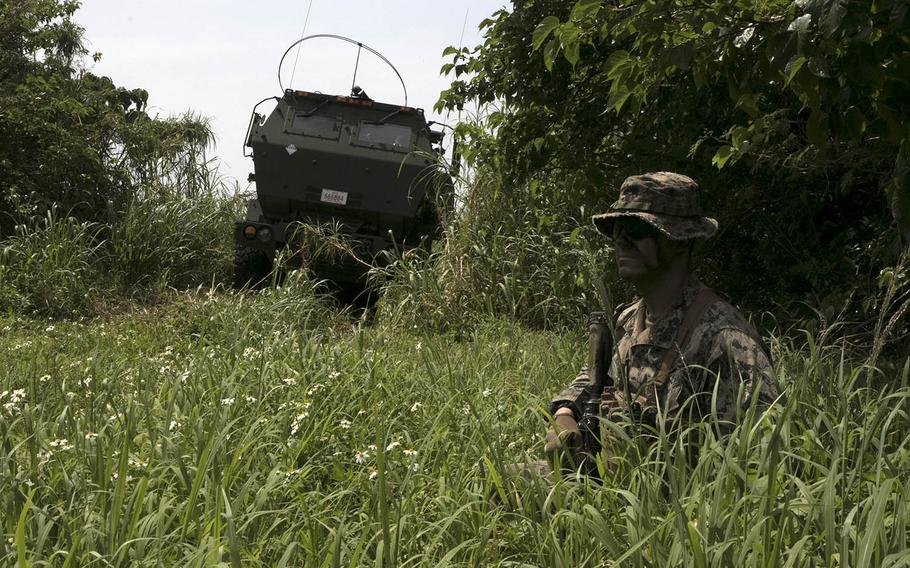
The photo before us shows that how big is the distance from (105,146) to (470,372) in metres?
7.77

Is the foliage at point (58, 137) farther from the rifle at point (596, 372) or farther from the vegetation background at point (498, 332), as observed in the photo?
the rifle at point (596, 372)

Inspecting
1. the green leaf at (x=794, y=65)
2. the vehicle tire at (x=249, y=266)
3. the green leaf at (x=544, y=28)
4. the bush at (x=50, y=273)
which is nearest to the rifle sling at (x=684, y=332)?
the green leaf at (x=794, y=65)

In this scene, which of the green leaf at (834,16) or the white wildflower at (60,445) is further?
the white wildflower at (60,445)

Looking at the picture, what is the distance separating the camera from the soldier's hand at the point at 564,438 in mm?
2691

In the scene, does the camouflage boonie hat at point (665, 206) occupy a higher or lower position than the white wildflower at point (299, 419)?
higher

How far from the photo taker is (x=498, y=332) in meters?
6.88

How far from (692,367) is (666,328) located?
148mm

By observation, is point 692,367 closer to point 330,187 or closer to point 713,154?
point 713,154

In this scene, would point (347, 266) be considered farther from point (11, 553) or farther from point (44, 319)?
point (11, 553)

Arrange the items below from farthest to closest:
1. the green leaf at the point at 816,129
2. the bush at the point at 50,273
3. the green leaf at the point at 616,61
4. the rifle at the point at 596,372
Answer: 1. the bush at the point at 50,273
2. the green leaf at the point at 616,61
3. the green leaf at the point at 816,129
4. the rifle at the point at 596,372

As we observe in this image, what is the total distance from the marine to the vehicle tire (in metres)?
7.00

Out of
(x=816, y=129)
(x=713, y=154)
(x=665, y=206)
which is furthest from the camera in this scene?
(x=713, y=154)

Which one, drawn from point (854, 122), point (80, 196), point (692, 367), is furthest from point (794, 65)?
point (80, 196)

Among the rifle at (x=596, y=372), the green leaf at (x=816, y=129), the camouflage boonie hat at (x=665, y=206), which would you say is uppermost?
the green leaf at (x=816, y=129)
